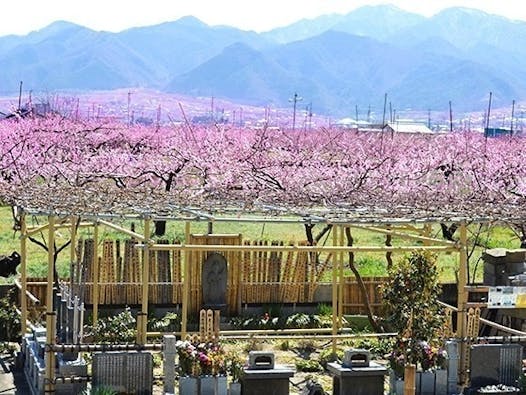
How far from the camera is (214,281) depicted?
23.9 meters

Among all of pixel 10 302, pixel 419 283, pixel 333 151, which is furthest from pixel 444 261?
pixel 419 283

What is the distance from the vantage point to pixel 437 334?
1625 cm

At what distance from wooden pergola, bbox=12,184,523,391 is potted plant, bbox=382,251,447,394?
0.90m

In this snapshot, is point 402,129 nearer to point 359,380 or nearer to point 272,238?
point 272,238

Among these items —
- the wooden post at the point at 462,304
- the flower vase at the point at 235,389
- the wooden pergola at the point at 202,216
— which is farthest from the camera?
the wooden post at the point at 462,304

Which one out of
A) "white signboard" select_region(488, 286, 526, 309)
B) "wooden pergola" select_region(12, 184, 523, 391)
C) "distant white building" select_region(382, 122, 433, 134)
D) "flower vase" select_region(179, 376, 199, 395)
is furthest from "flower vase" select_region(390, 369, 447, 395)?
"distant white building" select_region(382, 122, 433, 134)

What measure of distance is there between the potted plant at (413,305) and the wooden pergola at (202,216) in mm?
904

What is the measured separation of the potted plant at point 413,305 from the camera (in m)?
15.1

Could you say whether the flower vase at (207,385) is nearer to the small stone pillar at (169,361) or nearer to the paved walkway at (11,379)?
the small stone pillar at (169,361)

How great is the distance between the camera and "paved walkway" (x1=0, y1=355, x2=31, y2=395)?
56.6ft

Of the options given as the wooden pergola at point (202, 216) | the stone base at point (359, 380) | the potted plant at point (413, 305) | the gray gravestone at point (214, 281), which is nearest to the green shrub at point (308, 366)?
the wooden pergola at point (202, 216)

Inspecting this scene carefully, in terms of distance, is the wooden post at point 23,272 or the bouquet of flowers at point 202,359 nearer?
the bouquet of flowers at point 202,359

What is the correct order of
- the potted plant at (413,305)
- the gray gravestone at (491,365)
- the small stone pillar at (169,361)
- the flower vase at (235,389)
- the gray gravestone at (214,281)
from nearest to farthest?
1. the potted plant at (413,305)
2. the small stone pillar at (169,361)
3. the flower vase at (235,389)
4. the gray gravestone at (491,365)
5. the gray gravestone at (214,281)

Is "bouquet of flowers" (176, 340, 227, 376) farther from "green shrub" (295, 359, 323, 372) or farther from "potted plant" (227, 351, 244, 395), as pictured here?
"green shrub" (295, 359, 323, 372)
